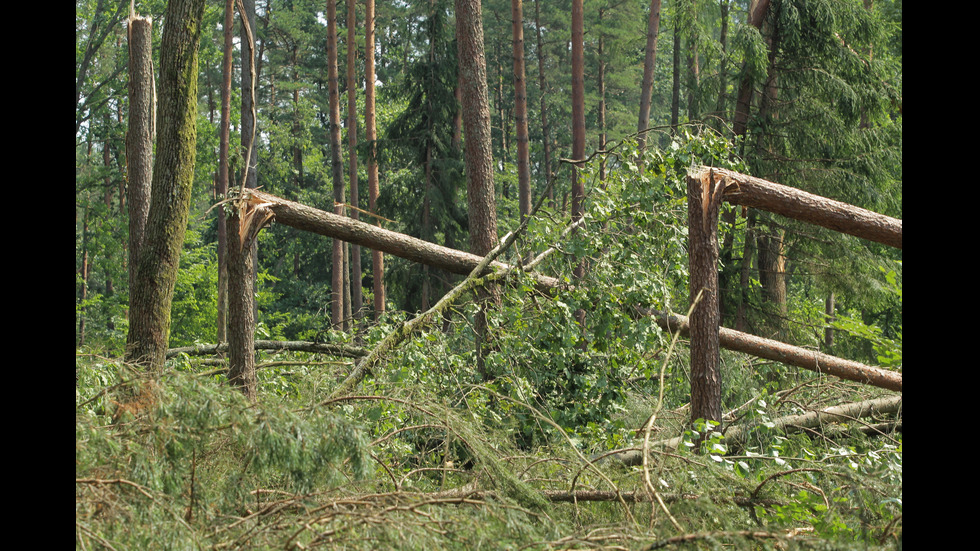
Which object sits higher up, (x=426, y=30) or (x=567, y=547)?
(x=426, y=30)

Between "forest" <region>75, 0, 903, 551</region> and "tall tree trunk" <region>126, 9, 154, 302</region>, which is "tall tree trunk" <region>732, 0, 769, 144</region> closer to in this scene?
"forest" <region>75, 0, 903, 551</region>

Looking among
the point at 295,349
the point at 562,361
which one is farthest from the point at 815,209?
the point at 295,349

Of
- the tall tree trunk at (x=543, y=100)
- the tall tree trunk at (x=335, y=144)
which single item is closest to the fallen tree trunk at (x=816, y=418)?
the tall tree trunk at (x=335, y=144)

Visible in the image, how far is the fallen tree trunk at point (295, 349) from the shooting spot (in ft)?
20.0

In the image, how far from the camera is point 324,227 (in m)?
5.42

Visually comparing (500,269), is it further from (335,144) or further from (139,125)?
(335,144)

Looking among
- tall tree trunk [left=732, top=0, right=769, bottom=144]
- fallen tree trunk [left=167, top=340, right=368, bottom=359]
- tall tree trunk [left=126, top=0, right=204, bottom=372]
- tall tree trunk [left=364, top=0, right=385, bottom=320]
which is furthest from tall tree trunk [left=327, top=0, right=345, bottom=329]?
tall tree trunk [left=126, top=0, right=204, bottom=372]

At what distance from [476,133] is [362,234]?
104 inches

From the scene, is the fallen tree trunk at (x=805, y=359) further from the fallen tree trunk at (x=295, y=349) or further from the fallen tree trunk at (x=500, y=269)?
the fallen tree trunk at (x=295, y=349)

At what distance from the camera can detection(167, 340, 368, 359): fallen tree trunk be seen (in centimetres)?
609

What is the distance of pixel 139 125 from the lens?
6633mm

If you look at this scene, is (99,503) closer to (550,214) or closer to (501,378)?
(501,378)
